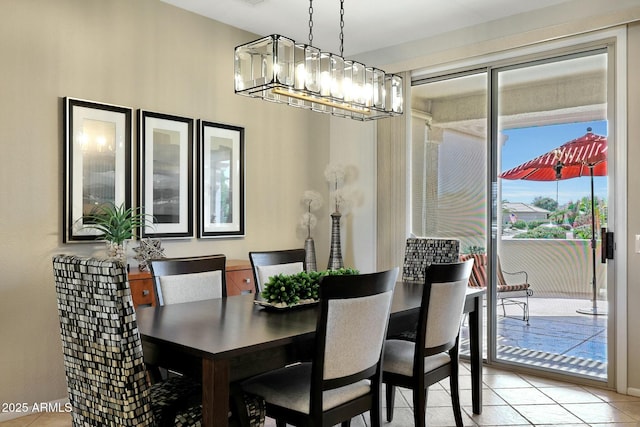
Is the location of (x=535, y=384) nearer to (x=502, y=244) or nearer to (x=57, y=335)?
(x=502, y=244)

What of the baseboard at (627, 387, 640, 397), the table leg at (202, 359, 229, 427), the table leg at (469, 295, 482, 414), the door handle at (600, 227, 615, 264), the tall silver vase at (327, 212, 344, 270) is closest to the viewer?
the table leg at (202, 359, 229, 427)

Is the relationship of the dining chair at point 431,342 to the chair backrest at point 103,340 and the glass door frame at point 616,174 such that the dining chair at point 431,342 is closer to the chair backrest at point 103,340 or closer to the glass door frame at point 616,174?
the chair backrest at point 103,340

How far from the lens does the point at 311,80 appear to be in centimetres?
287

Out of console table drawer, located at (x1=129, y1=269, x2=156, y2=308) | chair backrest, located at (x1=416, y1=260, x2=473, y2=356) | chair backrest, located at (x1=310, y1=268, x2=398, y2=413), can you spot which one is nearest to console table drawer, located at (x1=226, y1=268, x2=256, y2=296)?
console table drawer, located at (x1=129, y1=269, x2=156, y2=308)

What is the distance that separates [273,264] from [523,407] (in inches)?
73.3

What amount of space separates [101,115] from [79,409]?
220 cm

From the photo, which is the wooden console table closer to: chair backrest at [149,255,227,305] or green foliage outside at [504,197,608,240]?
chair backrest at [149,255,227,305]

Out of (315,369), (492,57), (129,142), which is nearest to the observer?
(315,369)

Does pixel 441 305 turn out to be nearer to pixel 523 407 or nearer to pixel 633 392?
pixel 523 407

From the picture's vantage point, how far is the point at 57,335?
11.3 ft

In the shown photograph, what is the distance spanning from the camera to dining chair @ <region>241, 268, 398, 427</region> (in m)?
2.09

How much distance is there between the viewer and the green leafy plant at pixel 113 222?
3.46 m

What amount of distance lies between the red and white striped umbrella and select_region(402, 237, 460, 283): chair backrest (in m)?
0.94

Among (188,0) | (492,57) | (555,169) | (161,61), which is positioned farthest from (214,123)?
(555,169)
